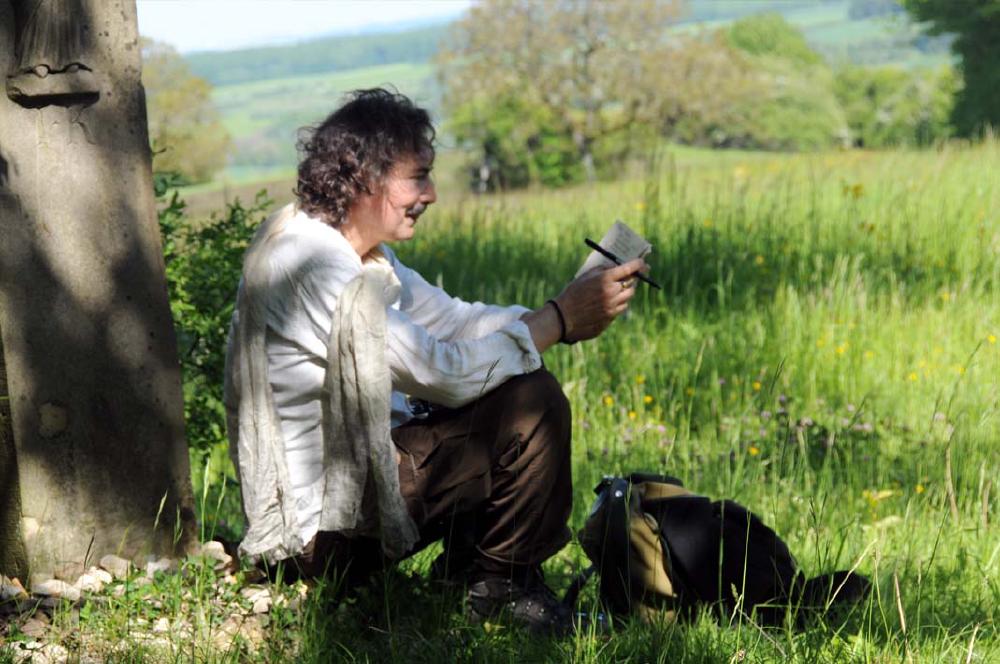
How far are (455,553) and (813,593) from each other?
0.89 meters

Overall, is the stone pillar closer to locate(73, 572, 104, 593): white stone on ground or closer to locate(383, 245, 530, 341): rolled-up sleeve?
locate(73, 572, 104, 593): white stone on ground

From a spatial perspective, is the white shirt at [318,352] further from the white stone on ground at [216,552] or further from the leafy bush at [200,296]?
the leafy bush at [200,296]

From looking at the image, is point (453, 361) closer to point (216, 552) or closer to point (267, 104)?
point (216, 552)

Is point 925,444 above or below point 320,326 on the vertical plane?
below

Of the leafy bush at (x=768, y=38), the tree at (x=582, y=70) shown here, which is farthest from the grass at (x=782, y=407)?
the leafy bush at (x=768, y=38)

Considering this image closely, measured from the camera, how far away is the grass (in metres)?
2.79

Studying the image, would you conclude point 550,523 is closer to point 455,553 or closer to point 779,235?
point 455,553

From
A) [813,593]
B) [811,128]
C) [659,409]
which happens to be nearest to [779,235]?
[659,409]

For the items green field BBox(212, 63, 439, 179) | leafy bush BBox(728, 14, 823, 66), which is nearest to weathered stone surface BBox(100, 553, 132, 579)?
green field BBox(212, 63, 439, 179)

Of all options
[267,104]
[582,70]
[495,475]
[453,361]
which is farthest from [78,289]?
[267,104]

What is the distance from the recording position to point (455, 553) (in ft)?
10.3

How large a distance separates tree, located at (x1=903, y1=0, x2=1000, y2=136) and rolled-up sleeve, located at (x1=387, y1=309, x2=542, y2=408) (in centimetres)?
3799

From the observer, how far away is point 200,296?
4.08 metres

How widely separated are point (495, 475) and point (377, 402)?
36cm
